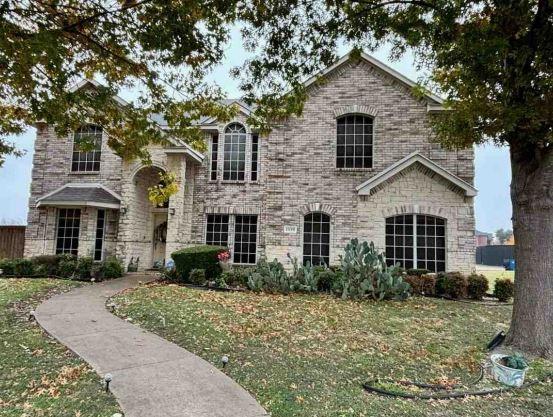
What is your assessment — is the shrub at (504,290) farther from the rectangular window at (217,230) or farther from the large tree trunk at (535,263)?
the rectangular window at (217,230)

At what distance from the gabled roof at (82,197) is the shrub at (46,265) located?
2.34 metres

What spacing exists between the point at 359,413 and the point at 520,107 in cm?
540

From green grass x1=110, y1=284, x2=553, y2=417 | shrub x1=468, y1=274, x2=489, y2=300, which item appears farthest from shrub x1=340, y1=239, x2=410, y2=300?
shrub x1=468, y1=274, x2=489, y2=300

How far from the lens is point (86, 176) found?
52.5ft

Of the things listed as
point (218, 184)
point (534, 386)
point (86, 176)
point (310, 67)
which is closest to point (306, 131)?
point (218, 184)

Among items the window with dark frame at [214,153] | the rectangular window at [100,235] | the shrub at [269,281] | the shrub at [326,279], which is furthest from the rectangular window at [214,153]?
the shrub at [326,279]

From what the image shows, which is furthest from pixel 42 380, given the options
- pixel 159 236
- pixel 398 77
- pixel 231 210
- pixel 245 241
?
pixel 398 77

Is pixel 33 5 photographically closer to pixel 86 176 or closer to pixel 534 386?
pixel 534 386

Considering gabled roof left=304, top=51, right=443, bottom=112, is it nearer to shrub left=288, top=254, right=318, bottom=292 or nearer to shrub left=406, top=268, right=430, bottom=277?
shrub left=406, top=268, right=430, bottom=277

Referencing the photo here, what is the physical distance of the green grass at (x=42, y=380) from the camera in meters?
3.76

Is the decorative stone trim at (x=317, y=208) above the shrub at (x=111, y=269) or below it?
above

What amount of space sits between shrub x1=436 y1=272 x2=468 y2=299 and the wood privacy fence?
17282 millimetres

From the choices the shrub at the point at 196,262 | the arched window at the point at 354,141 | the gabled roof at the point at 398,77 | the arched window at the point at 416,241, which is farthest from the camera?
the arched window at the point at 354,141

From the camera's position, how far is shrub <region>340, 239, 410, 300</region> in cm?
988
